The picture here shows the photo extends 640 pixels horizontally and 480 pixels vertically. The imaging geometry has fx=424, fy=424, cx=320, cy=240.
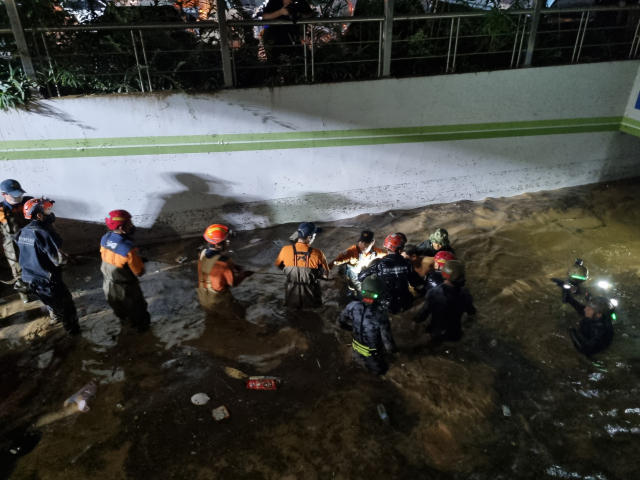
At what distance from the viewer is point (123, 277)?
188 inches

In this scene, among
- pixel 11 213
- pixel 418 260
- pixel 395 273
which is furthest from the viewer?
pixel 418 260

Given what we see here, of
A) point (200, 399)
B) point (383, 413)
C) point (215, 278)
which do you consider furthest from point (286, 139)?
point (383, 413)

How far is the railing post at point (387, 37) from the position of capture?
678 cm

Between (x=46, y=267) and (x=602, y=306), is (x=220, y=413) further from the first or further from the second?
(x=602, y=306)

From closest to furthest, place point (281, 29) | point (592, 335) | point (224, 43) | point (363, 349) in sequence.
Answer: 1. point (363, 349)
2. point (592, 335)
3. point (224, 43)
4. point (281, 29)

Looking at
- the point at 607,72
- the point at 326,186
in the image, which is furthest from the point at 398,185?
the point at 607,72

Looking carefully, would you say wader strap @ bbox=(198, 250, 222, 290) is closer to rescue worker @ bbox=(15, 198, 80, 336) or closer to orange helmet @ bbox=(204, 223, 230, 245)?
orange helmet @ bbox=(204, 223, 230, 245)

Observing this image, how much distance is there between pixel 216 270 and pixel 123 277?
104 centimetres

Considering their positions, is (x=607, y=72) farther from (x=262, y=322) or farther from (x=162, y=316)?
(x=162, y=316)

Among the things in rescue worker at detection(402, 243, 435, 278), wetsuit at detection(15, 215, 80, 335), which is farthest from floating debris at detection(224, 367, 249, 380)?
rescue worker at detection(402, 243, 435, 278)

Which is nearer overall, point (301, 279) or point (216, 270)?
point (216, 270)

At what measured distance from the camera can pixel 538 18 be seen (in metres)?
7.40

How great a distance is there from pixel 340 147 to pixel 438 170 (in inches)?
80.4

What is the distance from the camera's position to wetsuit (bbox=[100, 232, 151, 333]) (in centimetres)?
462
